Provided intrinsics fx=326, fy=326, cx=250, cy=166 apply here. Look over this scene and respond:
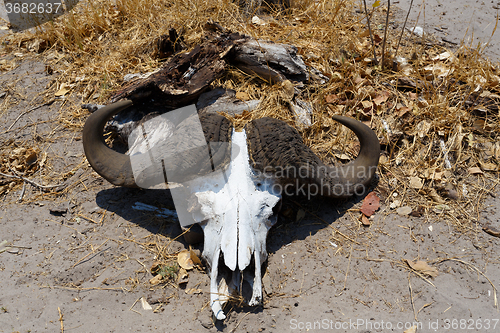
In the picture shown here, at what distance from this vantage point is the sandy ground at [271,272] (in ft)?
7.90

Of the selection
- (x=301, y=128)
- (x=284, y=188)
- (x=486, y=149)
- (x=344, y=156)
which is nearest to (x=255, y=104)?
(x=301, y=128)

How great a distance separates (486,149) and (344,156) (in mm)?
1582

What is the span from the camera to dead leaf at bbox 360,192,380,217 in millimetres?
3180

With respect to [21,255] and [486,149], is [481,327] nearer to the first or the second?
[486,149]

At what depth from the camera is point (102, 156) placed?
2.83 metres

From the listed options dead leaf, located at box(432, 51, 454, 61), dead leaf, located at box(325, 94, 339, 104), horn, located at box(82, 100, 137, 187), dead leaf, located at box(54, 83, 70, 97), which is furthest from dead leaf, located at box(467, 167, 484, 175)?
dead leaf, located at box(54, 83, 70, 97)

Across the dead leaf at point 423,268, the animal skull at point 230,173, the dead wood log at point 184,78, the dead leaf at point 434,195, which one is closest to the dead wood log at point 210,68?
the dead wood log at point 184,78

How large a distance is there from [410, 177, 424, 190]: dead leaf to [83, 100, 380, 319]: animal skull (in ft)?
2.23

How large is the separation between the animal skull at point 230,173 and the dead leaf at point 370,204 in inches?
11.2

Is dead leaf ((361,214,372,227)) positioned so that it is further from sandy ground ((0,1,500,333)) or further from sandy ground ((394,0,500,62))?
sandy ground ((394,0,500,62))

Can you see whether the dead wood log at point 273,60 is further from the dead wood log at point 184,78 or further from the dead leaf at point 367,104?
the dead leaf at point 367,104

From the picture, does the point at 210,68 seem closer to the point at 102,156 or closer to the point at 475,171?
the point at 102,156

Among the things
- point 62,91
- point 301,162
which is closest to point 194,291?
point 301,162

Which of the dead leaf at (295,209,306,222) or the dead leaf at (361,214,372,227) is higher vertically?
the dead leaf at (295,209,306,222)
